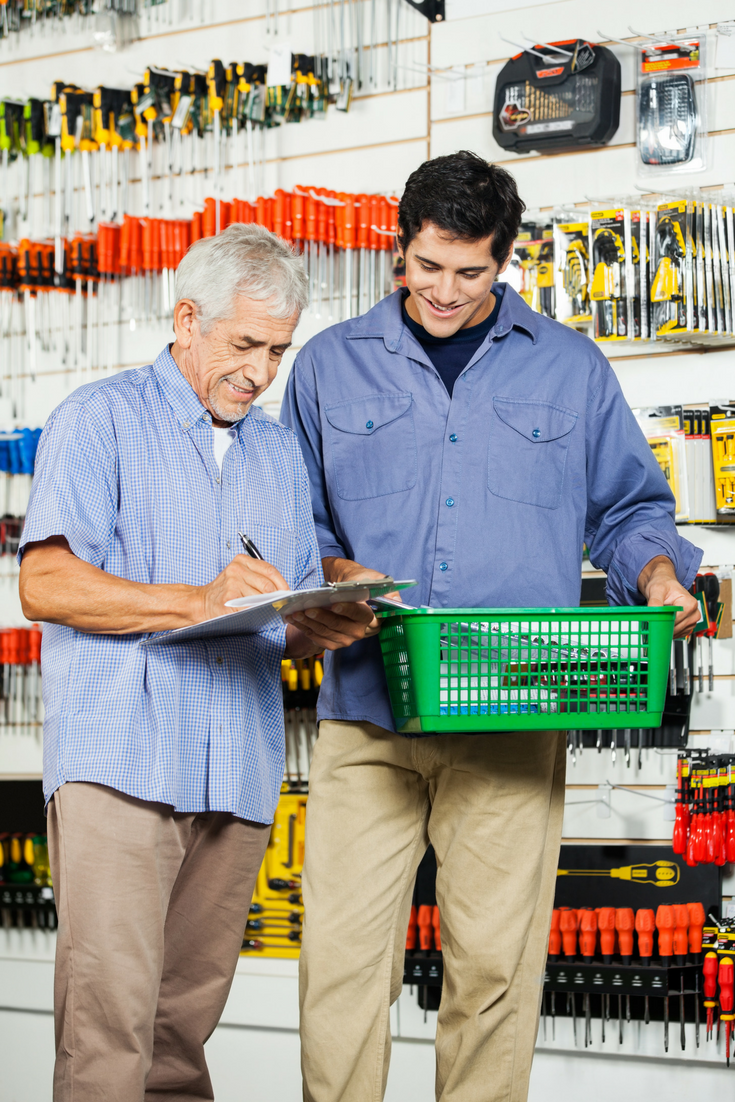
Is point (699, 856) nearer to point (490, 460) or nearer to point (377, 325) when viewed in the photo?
point (490, 460)

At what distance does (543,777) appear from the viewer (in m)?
2.22

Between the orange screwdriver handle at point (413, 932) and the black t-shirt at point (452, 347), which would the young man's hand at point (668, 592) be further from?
the orange screwdriver handle at point (413, 932)

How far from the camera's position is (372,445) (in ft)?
7.59

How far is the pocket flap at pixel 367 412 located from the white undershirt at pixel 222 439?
287 millimetres

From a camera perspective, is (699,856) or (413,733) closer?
(413,733)

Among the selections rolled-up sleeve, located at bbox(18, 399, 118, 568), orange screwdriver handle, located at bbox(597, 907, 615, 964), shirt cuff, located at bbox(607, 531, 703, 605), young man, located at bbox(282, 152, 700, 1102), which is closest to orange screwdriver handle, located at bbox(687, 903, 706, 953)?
orange screwdriver handle, located at bbox(597, 907, 615, 964)

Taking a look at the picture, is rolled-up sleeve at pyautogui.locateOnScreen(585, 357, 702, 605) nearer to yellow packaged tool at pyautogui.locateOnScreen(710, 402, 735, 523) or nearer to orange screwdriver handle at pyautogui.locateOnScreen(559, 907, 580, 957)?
yellow packaged tool at pyautogui.locateOnScreen(710, 402, 735, 523)

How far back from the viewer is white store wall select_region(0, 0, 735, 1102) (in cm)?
338

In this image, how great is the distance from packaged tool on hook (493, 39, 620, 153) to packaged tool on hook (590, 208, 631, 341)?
0.97 ft

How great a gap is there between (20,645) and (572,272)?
234 centimetres

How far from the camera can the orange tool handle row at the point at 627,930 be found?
3.18 metres

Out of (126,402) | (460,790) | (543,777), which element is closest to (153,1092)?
(460,790)

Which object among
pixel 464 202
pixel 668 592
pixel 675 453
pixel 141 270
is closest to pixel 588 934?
pixel 675 453

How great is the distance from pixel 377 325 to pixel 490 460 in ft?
1.30
